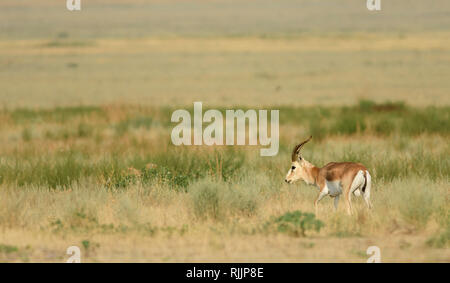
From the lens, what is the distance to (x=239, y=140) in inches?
802

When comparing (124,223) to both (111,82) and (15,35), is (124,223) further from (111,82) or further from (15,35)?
(15,35)

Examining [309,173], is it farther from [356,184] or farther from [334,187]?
[356,184]

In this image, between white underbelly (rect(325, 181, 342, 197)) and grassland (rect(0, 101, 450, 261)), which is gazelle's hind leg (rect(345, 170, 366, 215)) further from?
grassland (rect(0, 101, 450, 261))

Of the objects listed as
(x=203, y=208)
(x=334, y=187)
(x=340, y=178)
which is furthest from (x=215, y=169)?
(x=340, y=178)

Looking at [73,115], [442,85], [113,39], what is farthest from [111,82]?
[113,39]

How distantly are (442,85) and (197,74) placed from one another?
18.4 metres
